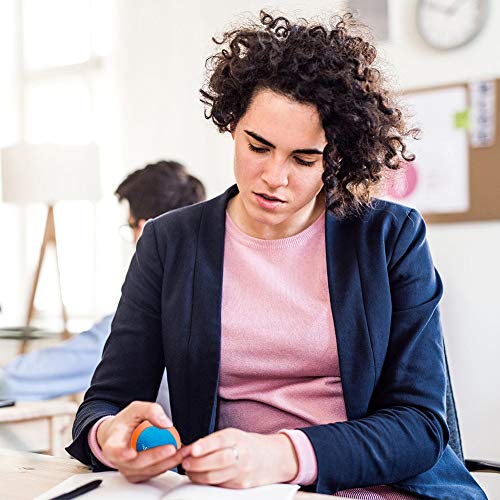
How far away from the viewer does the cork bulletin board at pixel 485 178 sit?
2816 millimetres

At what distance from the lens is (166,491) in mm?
989

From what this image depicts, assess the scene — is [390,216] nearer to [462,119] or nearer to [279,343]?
[279,343]

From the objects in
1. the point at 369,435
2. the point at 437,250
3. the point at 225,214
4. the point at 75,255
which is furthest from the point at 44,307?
the point at 369,435

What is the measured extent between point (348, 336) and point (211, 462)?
1.19 feet

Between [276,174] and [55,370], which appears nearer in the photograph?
[276,174]

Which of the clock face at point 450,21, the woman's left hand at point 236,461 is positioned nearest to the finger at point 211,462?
the woman's left hand at point 236,461

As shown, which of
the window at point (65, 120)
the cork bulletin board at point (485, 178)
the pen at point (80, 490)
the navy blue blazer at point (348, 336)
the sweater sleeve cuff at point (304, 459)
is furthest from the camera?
the window at point (65, 120)

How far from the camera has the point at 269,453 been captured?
1.02 meters

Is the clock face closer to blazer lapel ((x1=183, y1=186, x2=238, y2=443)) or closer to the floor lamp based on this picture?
the floor lamp

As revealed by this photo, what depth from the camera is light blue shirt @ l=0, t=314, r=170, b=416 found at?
2.32 metres

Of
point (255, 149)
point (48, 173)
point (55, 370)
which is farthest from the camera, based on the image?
point (48, 173)

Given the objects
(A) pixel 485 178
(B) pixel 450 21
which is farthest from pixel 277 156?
(B) pixel 450 21

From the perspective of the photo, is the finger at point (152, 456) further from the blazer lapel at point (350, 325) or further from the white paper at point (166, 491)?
the blazer lapel at point (350, 325)

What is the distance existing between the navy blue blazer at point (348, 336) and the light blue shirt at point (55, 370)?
3.52 ft
